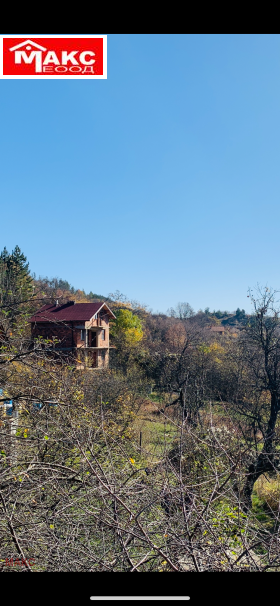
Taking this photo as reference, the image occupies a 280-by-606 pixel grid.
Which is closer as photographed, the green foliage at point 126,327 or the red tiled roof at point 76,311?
the red tiled roof at point 76,311

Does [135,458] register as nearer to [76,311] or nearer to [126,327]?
[76,311]

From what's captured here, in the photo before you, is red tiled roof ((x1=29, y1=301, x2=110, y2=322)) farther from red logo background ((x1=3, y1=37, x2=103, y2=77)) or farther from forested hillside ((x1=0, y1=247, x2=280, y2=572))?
red logo background ((x1=3, y1=37, x2=103, y2=77))

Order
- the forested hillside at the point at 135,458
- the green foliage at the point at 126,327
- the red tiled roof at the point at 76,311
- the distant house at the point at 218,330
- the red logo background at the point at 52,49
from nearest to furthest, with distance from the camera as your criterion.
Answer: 1. the red logo background at the point at 52,49
2. the forested hillside at the point at 135,458
3. the red tiled roof at the point at 76,311
4. the green foliage at the point at 126,327
5. the distant house at the point at 218,330

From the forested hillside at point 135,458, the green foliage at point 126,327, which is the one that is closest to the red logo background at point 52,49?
the forested hillside at point 135,458

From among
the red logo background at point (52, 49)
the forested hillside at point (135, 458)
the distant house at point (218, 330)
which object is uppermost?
the red logo background at point (52, 49)

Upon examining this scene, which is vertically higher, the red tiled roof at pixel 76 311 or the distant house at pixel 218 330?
the red tiled roof at pixel 76 311

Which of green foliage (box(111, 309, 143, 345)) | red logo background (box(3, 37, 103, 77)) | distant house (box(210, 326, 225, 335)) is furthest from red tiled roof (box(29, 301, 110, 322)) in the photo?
red logo background (box(3, 37, 103, 77))

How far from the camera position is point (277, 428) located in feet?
26.8

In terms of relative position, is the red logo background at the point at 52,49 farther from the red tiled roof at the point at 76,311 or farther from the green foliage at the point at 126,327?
the green foliage at the point at 126,327

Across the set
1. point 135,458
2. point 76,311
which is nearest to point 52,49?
point 135,458
